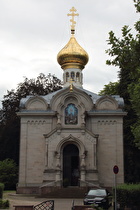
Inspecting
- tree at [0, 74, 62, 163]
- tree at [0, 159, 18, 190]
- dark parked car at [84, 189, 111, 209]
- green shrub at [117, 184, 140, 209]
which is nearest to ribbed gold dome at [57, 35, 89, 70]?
tree at [0, 74, 62, 163]

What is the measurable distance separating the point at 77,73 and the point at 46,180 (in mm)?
12642

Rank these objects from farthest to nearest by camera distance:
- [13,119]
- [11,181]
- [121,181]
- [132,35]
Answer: [13,119] → [11,181] → [121,181] → [132,35]

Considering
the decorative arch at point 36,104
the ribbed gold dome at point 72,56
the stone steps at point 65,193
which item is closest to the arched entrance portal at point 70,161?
the stone steps at point 65,193

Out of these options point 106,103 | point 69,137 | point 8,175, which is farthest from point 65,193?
point 8,175

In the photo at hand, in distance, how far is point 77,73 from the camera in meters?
37.2

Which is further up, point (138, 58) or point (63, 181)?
point (138, 58)

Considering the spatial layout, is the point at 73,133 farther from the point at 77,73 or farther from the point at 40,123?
the point at 77,73

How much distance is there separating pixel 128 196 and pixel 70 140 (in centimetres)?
1298

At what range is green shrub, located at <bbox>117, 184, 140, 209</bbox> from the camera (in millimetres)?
16806

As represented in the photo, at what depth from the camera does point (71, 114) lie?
102 feet

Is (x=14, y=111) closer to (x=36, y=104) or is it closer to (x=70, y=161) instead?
(x=36, y=104)

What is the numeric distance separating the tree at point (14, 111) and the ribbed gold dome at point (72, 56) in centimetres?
596

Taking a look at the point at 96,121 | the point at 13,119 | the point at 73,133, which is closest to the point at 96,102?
the point at 96,121

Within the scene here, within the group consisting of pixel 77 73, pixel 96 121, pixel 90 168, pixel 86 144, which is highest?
pixel 77 73
